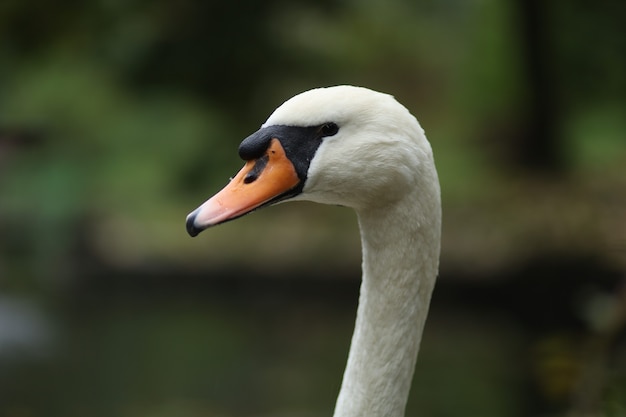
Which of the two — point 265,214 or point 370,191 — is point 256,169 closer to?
point 370,191

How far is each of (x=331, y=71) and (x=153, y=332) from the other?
95.7 inches

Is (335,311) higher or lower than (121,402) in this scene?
higher

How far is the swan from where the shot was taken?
1319mm

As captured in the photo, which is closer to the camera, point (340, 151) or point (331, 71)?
point (340, 151)

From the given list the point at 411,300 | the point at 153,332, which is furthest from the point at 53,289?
the point at 411,300

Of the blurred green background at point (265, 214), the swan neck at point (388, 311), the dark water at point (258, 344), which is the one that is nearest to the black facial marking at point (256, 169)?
the swan neck at point (388, 311)

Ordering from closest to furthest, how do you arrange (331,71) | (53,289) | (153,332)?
(331,71), (153,332), (53,289)

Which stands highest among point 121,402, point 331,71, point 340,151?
point 331,71

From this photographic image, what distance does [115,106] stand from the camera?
103 inches

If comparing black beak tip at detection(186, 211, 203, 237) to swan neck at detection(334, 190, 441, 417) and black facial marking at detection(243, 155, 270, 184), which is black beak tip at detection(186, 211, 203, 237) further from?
swan neck at detection(334, 190, 441, 417)

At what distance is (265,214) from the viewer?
5711mm

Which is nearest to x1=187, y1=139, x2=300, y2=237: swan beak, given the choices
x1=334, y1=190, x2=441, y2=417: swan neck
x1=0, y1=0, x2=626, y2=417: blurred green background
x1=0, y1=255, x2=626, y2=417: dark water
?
x1=334, y1=190, x2=441, y2=417: swan neck

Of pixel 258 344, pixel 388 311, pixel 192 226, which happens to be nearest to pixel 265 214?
pixel 258 344

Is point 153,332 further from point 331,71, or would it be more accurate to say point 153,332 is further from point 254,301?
point 331,71
